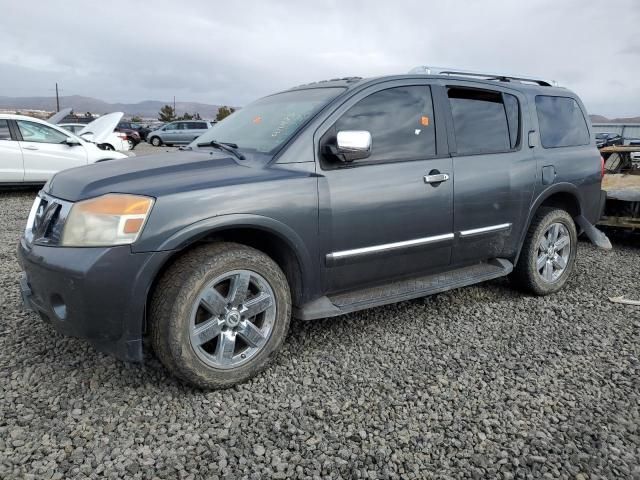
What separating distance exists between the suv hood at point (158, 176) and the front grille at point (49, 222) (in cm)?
5

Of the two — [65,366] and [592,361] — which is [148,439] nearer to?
[65,366]

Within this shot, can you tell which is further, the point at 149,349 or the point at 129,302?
the point at 149,349

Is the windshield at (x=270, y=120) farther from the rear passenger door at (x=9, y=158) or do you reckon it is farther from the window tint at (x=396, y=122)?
the rear passenger door at (x=9, y=158)

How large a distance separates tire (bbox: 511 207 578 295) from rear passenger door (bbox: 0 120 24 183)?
29.3ft

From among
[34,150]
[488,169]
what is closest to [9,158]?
[34,150]

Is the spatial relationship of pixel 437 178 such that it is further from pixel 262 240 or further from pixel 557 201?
pixel 557 201

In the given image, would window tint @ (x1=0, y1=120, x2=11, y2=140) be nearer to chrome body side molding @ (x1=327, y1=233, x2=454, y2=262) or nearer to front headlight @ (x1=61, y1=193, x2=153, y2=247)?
front headlight @ (x1=61, y1=193, x2=153, y2=247)

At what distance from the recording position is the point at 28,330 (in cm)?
344

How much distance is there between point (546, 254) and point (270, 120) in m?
2.66

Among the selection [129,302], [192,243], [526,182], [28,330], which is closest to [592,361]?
[526,182]

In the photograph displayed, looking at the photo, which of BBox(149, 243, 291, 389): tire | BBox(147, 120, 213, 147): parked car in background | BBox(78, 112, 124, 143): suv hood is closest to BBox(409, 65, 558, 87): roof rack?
BBox(149, 243, 291, 389): tire

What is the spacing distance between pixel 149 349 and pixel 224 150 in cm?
141

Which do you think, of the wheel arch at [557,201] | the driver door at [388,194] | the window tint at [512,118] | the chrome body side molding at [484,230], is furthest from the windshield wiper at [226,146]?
the wheel arch at [557,201]

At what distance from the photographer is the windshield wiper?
10.4 feet
